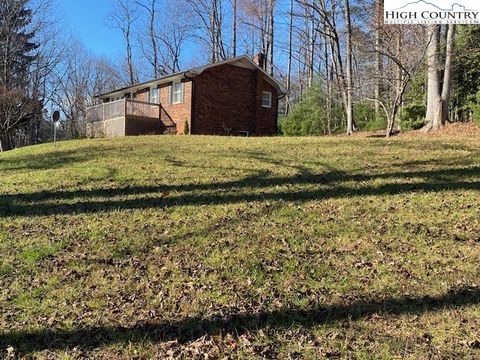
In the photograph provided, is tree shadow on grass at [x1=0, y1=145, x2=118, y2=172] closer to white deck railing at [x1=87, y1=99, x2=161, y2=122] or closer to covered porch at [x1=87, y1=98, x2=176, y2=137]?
covered porch at [x1=87, y1=98, x2=176, y2=137]

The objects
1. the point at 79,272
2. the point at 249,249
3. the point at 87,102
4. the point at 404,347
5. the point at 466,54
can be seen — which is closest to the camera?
the point at 404,347

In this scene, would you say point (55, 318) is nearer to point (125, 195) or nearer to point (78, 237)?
point (78, 237)

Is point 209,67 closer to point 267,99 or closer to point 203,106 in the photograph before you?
point 203,106

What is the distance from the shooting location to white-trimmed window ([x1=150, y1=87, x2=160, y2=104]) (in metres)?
24.8

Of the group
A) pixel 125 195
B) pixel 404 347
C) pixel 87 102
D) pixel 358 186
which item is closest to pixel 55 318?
pixel 404 347

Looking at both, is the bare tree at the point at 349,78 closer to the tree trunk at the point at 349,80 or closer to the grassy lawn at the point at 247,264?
the tree trunk at the point at 349,80

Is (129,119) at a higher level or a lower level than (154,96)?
lower

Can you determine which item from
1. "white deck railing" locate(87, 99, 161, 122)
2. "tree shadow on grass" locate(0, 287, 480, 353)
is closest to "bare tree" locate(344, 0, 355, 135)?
"white deck railing" locate(87, 99, 161, 122)

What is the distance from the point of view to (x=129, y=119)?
2220 centimetres

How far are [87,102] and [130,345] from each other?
A: 4669 centimetres

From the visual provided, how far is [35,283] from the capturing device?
13.4 feet

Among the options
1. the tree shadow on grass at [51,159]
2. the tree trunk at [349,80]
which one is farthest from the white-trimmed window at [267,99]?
the tree shadow on grass at [51,159]

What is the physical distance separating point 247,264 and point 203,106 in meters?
18.6

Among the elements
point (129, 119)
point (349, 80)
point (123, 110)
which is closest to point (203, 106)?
point (129, 119)
